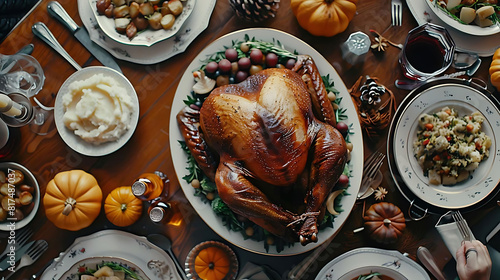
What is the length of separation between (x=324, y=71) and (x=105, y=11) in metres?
0.95

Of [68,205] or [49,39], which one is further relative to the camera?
[49,39]

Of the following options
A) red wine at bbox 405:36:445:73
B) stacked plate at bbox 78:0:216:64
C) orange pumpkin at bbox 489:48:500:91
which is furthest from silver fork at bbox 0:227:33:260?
orange pumpkin at bbox 489:48:500:91

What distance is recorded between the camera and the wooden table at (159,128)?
80.0 inches

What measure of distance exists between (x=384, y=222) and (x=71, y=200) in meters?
1.28

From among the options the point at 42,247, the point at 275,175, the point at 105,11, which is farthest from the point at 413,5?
the point at 42,247

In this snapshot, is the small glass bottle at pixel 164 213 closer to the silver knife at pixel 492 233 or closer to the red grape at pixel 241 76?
the red grape at pixel 241 76

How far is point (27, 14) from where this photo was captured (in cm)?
206

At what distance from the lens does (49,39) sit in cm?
204

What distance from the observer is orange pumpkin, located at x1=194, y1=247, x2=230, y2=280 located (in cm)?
194

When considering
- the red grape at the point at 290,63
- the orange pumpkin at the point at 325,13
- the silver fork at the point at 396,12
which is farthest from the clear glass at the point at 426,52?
the red grape at the point at 290,63

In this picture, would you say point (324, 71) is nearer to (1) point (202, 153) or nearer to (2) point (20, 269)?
(1) point (202, 153)

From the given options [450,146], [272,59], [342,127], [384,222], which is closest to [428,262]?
[384,222]

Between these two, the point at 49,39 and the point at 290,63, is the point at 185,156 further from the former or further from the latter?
the point at 49,39

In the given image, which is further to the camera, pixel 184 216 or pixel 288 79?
pixel 184 216
